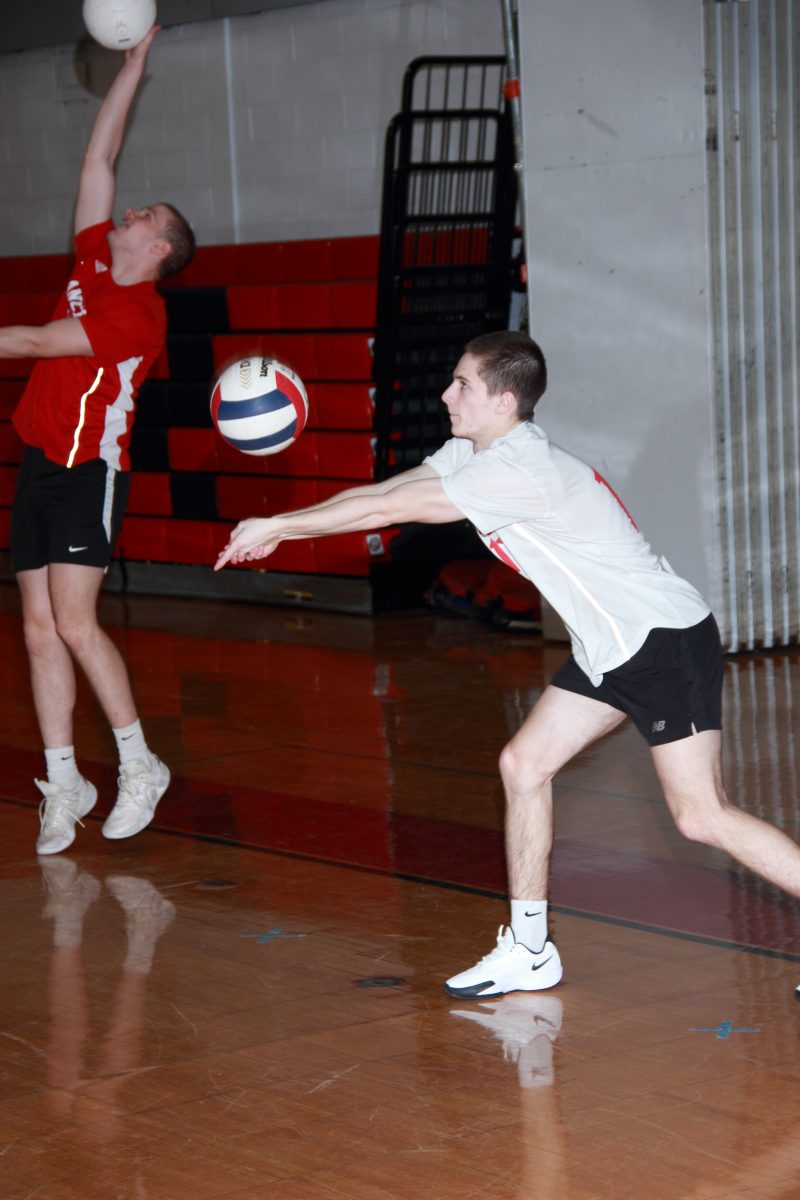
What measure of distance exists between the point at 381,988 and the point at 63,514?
2.14 metres

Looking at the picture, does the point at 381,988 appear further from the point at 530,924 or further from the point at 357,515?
the point at 357,515

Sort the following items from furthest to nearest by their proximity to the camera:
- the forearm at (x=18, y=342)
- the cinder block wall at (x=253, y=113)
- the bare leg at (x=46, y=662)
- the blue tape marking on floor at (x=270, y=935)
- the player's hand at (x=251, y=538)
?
the cinder block wall at (x=253, y=113) < the bare leg at (x=46, y=662) < the forearm at (x=18, y=342) < the blue tape marking on floor at (x=270, y=935) < the player's hand at (x=251, y=538)

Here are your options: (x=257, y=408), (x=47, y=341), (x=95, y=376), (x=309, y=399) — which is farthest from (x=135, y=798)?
(x=309, y=399)

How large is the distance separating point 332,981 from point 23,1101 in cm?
97

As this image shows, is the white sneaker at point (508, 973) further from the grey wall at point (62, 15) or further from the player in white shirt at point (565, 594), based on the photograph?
the grey wall at point (62, 15)

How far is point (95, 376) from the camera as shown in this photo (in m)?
5.69

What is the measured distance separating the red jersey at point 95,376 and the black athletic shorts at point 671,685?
2.35 metres

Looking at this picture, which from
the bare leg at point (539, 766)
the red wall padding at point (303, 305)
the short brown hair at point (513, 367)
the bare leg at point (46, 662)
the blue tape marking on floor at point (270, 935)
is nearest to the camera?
the short brown hair at point (513, 367)

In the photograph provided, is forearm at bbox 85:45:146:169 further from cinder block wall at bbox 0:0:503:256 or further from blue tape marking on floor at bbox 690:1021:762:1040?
cinder block wall at bbox 0:0:503:256

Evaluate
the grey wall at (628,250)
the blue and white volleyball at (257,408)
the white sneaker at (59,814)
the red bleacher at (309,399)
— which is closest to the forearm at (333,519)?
the blue and white volleyball at (257,408)

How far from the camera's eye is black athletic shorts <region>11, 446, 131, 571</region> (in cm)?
565

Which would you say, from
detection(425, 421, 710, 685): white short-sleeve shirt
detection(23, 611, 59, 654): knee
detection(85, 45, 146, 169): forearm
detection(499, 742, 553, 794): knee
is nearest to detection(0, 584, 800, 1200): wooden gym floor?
detection(499, 742, 553, 794): knee

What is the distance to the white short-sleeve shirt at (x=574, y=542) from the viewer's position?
3.94 meters

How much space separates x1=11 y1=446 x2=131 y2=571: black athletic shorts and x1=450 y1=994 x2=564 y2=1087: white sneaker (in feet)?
7.25
